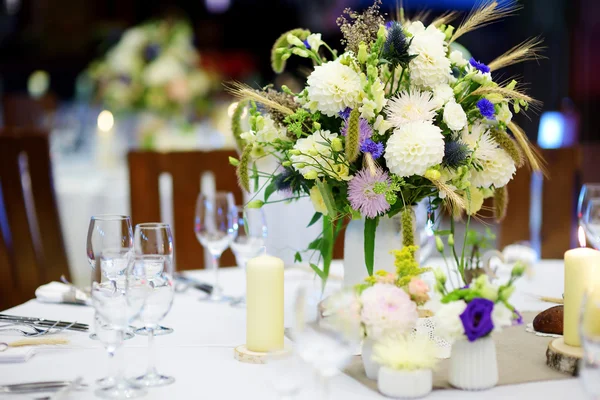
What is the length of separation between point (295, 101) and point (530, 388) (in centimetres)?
60

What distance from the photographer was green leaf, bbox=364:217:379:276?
129 centimetres

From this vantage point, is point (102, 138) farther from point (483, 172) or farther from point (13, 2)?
point (13, 2)

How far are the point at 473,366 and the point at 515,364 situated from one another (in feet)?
0.51

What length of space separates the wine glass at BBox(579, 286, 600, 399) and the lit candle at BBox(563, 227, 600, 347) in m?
0.26

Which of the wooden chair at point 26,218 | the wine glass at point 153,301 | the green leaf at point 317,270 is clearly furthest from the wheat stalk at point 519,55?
the wooden chair at point 26,218

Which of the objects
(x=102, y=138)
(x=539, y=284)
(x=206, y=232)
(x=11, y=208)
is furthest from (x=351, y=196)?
(x=102, y=138)

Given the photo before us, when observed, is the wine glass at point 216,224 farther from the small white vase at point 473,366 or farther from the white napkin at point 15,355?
the small white vase at point 473,366

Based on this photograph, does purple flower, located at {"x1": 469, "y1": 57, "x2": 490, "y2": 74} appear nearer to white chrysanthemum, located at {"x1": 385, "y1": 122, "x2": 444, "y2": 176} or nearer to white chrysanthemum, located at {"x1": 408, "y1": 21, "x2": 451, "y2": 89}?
white chrysanthemum, located at {"x1": 408, "y1": 21, "x2": 451, "y2": 89}

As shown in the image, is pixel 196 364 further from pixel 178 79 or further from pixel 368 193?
pixel 178 79

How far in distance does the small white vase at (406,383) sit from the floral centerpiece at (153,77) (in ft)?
7.99

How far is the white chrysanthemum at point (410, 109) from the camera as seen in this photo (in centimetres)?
122

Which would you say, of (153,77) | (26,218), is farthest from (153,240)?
(153,77)

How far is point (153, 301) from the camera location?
1042 millimetres

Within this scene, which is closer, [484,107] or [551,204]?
[484,107]
